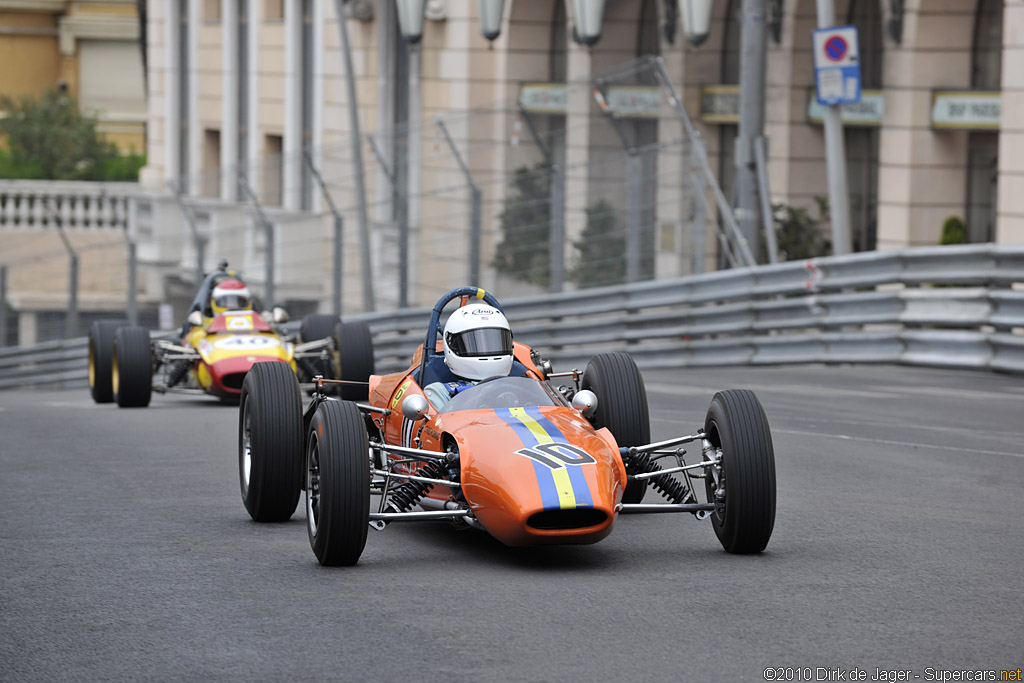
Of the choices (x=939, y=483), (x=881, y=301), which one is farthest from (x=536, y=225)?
(x=939, y=483)

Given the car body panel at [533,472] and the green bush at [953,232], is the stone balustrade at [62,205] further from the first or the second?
the car body panel at [533,472]

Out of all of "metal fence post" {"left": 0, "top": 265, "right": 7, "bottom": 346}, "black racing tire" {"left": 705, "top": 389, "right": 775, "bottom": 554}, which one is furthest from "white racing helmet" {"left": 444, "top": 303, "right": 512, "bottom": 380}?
"metal fence post" {"left": 0, "top": 265, "right": 7, "bottom": 346}

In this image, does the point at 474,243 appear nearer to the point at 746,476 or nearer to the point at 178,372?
the point at 178,372

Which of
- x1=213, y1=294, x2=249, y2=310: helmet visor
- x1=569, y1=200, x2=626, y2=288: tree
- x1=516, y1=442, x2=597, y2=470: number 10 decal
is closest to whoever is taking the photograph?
x1=516, y1=442, x2=597, y2=470: number 10 decal

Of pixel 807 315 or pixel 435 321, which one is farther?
pixel 807 315

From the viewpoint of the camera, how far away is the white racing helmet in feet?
28.5

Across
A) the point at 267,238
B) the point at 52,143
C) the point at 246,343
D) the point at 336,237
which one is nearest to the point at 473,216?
the point at 336,237

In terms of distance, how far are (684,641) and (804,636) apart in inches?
16.8

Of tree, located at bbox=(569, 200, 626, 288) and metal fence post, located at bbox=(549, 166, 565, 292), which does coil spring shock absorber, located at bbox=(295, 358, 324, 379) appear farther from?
tree, located at bbox=(569, 200, 626, 288)

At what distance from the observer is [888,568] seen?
23.7ft

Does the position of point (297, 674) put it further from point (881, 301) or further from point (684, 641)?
point (881, 301)

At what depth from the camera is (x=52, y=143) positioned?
157 ft

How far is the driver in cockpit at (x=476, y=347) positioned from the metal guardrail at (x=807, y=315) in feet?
24.3

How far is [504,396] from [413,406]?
433mm
